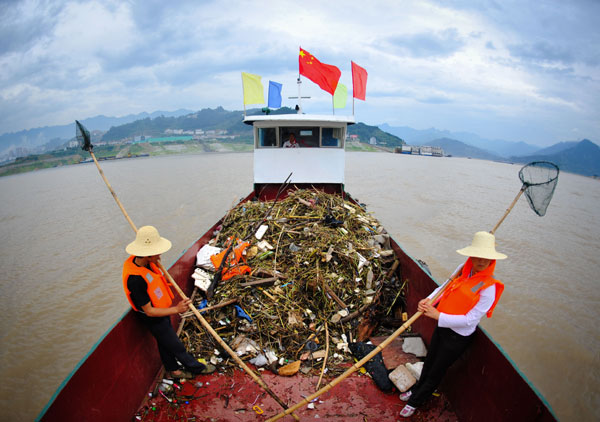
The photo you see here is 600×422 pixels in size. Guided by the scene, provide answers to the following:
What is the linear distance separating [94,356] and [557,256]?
12028 millimetres

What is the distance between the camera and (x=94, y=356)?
2.01m

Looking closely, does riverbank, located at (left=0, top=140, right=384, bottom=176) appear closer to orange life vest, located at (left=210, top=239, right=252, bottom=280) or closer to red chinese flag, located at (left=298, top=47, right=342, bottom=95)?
red chinese flag, located at (left=298, top=47, right=342, bottom=95)

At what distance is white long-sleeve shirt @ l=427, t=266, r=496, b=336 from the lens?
2037 millimetres

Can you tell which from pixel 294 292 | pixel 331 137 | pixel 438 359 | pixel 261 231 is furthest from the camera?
pixel 331 137

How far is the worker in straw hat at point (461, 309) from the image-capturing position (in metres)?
2.06

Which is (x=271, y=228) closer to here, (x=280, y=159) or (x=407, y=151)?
(x=280, y=159)

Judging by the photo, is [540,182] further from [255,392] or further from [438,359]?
[255,392]

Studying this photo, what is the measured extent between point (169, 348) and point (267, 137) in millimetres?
6070

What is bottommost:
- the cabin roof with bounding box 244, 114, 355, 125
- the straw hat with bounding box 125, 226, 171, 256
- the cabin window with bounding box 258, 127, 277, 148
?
the straw hat with bounding box 125, 226, 171, 256

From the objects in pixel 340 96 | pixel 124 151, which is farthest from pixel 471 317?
pixel 124 151

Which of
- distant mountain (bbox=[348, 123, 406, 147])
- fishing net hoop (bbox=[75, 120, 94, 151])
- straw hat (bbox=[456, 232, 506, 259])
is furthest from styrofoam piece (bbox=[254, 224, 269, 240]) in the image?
distant mountain (bbox=[348, 123, 406, 147])

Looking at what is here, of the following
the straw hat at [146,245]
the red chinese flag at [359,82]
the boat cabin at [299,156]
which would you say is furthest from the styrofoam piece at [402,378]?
the red chinese flag at [359,82]

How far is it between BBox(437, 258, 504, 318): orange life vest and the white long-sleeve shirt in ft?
0.09

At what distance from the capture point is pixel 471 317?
2.09 m
